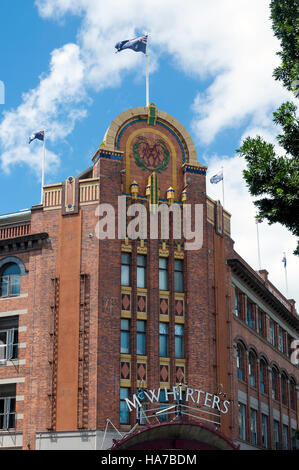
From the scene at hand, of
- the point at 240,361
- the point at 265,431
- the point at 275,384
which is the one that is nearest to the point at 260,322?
the point at 275,384

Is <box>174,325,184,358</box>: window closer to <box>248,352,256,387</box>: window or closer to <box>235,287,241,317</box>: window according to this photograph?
<box>235,287,241,317</box>: window

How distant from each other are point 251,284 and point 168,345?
12.1 meters

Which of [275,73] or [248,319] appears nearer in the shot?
[275,73]

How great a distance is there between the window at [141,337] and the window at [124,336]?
60 centimetres

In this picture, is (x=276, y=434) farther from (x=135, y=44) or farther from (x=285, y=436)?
(x=135, y=44)

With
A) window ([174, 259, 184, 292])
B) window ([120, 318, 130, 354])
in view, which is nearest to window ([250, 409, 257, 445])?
window ([174, 259, 184, 292])

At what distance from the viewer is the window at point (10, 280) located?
4928 cm

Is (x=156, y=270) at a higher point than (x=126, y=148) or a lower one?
lower

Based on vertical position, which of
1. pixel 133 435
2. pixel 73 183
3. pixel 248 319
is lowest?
pixel 133 435

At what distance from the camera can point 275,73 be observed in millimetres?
27938

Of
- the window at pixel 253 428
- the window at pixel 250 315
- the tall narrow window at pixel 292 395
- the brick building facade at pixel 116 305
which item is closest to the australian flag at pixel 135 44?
the brick building facade at pixel 116 305
